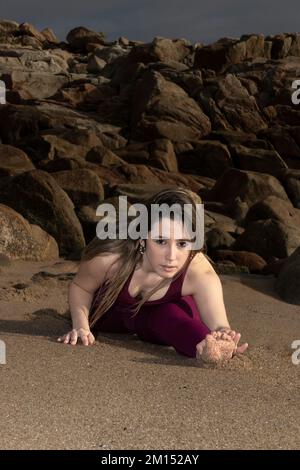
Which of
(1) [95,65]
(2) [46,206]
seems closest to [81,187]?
(2) [46,206]

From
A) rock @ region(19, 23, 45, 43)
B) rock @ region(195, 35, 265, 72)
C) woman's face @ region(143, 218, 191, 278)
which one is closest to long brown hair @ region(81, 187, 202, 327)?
woman's face @ region(143, 218, 191, 278)

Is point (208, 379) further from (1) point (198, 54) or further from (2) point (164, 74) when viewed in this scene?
(1) point (198, 54)

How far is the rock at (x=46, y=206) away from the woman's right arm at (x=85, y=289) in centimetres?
535

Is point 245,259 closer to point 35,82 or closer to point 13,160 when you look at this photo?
point 13,160

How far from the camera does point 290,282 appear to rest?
6102 millimetres

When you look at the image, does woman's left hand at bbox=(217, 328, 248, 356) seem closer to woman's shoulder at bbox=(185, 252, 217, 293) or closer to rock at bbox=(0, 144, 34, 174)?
woman's shoulder at bbox=(185, 252, 217, 293)

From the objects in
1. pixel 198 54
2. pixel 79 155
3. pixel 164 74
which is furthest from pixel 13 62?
pixel 79 155

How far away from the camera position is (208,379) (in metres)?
2.98

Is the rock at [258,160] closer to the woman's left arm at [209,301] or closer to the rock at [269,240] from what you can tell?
the rock at [269,240]

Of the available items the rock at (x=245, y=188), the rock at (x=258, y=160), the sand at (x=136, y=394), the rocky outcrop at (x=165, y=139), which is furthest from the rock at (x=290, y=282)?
the rock at (x=258, y=160)

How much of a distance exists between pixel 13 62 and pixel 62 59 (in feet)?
15.2

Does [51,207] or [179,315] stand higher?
[179,315]

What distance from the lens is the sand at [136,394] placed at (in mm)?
2205

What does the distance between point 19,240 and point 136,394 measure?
15.7 feet
